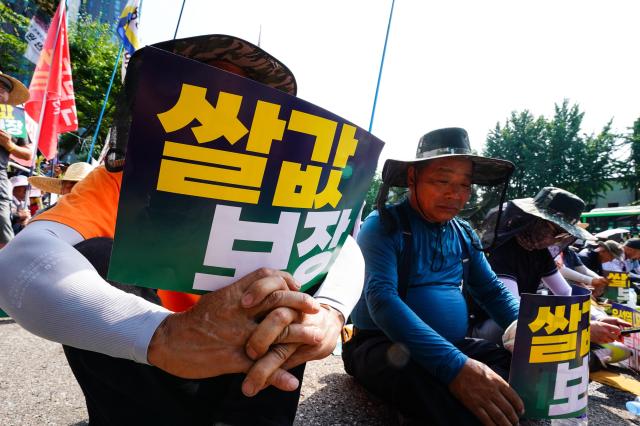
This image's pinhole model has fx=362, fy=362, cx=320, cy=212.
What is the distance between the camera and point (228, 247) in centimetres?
69

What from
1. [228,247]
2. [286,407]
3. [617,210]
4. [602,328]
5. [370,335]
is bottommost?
[370,335]

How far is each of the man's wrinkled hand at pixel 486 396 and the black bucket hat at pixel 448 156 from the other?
975 millimetres

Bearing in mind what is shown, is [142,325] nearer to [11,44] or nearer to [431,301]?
[431,301]

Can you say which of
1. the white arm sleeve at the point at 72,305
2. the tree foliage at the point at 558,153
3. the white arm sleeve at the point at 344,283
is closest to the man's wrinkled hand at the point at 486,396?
the white arm sleeve at the point at 344,283

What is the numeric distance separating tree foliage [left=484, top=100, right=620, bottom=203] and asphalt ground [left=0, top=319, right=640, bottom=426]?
2785 centimetres

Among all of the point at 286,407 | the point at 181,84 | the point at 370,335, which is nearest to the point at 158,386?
the point at 286,407

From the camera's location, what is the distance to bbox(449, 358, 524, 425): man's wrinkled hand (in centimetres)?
131

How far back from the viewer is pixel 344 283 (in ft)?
3.41

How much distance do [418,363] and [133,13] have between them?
700 cm

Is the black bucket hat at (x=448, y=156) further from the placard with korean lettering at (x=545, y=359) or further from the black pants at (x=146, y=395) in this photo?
the black pants at (x=146, y=395)

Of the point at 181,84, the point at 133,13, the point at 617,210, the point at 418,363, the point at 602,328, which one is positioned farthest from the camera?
the point at 617,210

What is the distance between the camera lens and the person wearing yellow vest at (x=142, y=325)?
65cm

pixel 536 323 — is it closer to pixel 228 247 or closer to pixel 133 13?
pixel 228 247

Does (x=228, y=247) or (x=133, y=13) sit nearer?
(x=228, y=247)
